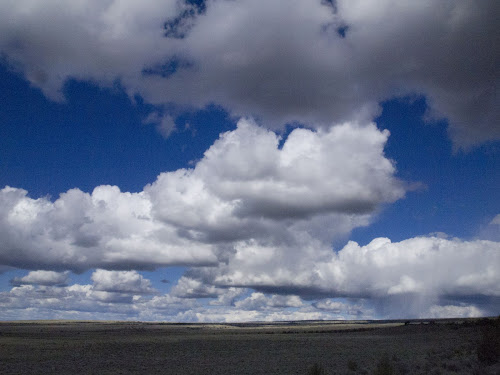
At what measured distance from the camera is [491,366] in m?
27.7

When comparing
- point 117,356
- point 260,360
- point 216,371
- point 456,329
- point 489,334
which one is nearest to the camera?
point 489,334

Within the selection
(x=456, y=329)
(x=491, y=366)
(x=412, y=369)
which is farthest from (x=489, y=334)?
(x=456, y=329)

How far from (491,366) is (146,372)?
24991 millimetres

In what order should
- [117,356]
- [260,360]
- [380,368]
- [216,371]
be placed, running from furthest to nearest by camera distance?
[117,356] < [260,360] < [216,371] < [380,368]

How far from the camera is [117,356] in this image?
48.5 metres

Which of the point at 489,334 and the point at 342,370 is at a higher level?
the point at 489,334

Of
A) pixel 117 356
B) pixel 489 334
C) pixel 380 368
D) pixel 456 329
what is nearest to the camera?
pixel 380 368

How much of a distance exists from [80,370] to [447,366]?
28.3 meters

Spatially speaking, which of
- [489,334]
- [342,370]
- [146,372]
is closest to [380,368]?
[342,370]

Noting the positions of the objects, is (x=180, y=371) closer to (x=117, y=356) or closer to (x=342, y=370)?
(x=342, y=370)

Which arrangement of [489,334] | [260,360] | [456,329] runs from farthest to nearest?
1. [456,329]
2. [260,360]
3. [489,334]

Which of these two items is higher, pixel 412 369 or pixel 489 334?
pixel 489 334

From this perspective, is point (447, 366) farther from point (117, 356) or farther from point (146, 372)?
point (117, 356)

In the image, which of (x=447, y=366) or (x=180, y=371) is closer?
(x=447, y=366)
